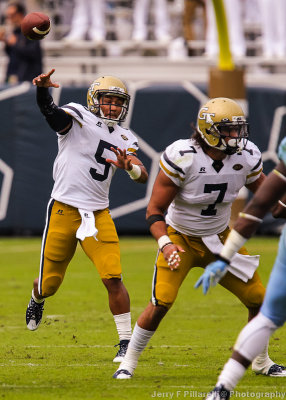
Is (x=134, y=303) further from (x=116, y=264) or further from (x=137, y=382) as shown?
(x=137, y=382)

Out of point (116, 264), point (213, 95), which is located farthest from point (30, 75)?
point (116, 264)

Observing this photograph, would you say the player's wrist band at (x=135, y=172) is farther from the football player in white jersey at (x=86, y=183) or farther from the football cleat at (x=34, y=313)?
the football cleat at (x=34, y=313)

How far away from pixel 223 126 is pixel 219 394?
169 cm

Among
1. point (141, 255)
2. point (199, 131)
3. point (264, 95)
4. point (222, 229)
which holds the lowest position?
point (141, 255)

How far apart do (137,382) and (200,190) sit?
1.17 metres

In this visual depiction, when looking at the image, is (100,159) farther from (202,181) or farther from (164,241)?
(164,241)

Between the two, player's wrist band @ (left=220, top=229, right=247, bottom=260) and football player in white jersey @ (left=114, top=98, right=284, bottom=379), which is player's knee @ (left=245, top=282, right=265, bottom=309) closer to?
football player in white jersey @ (left=114, top=98, right=284, bottom=379)

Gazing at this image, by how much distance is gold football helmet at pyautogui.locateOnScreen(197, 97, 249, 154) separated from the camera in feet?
18.7

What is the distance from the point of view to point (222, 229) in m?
5.98

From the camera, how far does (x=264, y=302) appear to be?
4691 mm

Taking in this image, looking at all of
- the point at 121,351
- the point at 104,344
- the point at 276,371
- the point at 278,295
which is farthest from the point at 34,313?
the point at 278,295

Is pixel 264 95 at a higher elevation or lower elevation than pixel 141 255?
higher

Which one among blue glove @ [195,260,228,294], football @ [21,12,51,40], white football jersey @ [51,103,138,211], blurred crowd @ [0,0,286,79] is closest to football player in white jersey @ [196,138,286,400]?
blue glove @ [195,260,228,294]

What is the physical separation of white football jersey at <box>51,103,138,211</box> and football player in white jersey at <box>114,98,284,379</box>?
0.73 meters
